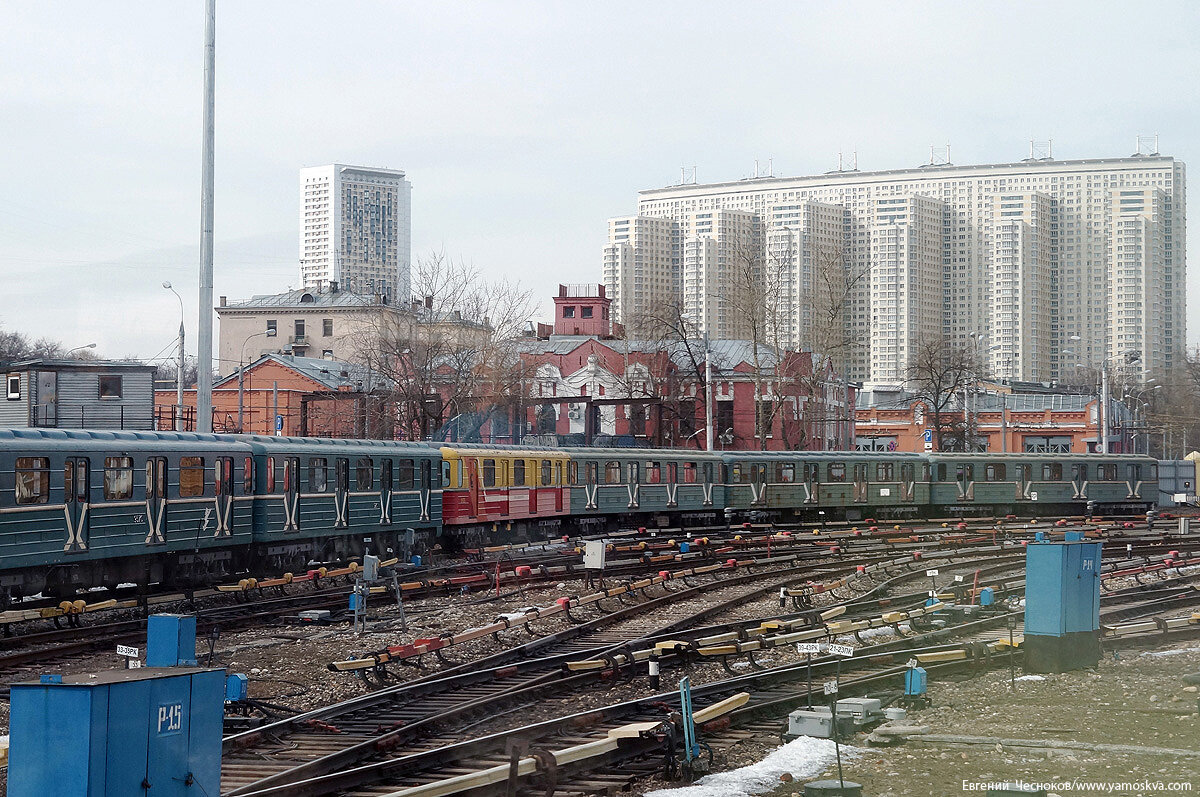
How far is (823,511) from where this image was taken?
45.6 meters

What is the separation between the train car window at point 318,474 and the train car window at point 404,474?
2.88 metres

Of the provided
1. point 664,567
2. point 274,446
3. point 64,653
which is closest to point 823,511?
point 664,567

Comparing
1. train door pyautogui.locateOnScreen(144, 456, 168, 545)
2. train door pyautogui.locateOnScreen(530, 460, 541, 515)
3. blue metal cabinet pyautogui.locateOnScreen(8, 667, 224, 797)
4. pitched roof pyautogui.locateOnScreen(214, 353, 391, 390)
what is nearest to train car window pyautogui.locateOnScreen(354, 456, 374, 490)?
train door pyautogui.locateOnScreen(144, 456, 168, 545)

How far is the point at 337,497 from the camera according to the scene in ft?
85.9

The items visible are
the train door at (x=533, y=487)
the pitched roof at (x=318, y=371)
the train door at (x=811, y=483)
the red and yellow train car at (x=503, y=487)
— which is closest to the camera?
the red and yellow train car at (x=503, y=487)

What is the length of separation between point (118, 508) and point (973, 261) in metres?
128

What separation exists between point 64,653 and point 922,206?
13077cm

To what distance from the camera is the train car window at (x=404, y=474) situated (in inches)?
1125

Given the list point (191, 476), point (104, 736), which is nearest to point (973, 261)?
point (191, 476)

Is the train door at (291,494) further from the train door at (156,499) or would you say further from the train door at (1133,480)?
the train door at (1133,480)

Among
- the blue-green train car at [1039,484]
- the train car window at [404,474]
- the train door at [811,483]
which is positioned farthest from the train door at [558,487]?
the blue-green train car at [1039,484]

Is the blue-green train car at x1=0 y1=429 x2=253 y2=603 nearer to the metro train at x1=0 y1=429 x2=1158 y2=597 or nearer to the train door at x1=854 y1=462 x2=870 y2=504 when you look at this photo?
the metro train at x1=0 y1=429 x2=1158 y2=597

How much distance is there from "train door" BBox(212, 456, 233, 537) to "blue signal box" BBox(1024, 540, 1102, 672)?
14.2 meters

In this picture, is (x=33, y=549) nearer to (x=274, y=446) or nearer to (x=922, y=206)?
(x=274, y=446)
